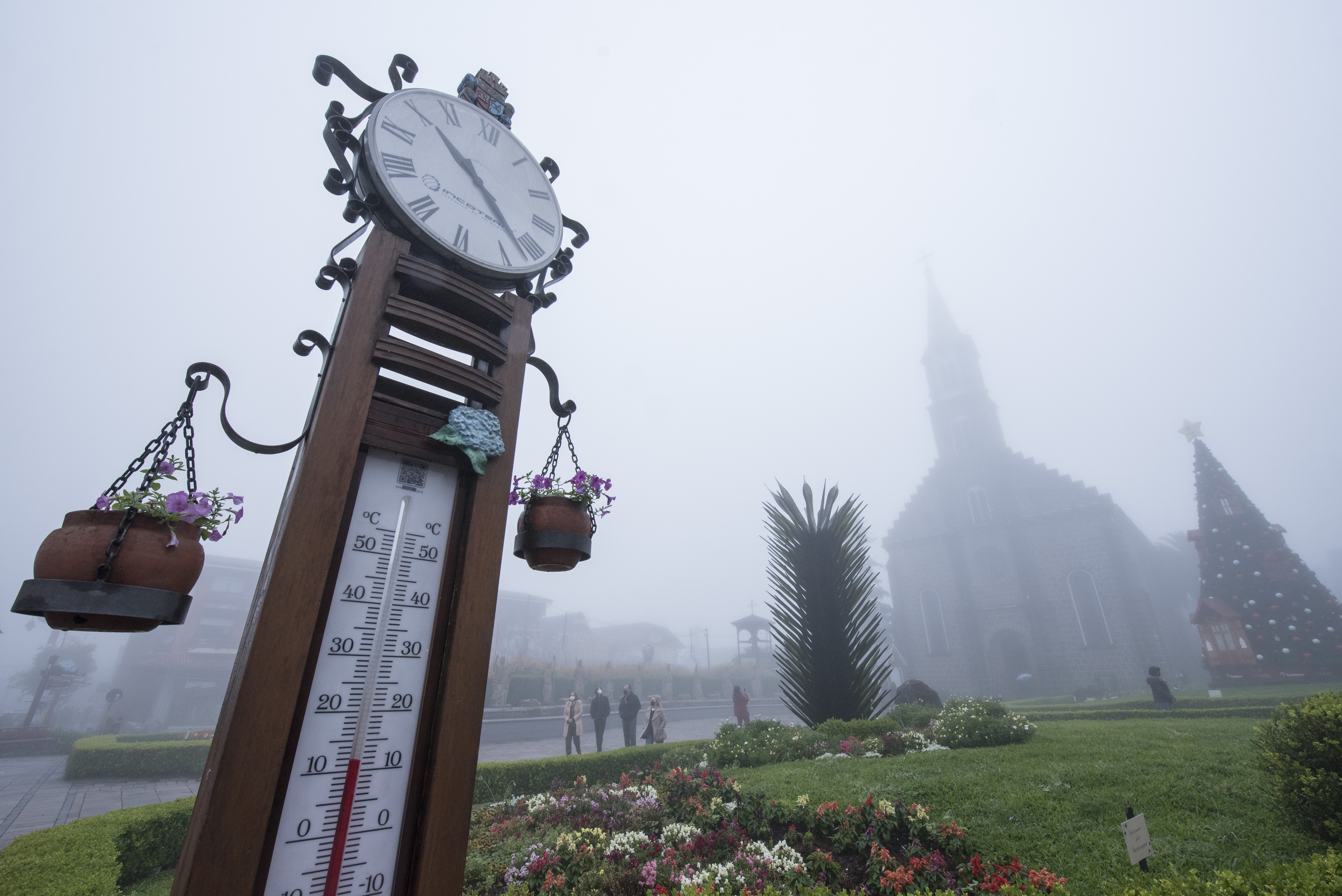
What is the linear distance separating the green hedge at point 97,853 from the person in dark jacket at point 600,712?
8356mm

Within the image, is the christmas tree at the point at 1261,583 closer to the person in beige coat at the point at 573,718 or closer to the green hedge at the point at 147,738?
the person in beige coat at the point at 573,718

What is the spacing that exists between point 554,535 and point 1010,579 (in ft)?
114

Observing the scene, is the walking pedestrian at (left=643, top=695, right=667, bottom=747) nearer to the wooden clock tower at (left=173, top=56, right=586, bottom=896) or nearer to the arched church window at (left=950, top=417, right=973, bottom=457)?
the wooden clock tower at (left=173, top=56, right=586, bottom=896)

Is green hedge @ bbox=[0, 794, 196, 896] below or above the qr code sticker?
below

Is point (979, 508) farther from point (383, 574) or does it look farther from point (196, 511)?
point (196, 511)

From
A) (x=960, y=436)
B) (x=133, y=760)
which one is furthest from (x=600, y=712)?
(x=960, y=436)

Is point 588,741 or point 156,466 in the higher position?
point 156,466

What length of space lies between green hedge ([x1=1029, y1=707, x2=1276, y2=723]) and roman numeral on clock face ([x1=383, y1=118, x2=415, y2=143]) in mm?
15565

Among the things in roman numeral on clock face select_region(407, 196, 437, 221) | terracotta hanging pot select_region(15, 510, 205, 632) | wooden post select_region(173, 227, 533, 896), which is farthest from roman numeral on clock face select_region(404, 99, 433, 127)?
terracotta hanging pot select_region(15, 510, 205, 632)

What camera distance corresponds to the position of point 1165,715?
14.1m

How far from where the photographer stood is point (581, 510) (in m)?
2.87

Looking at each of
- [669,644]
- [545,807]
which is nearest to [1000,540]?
[545,807]

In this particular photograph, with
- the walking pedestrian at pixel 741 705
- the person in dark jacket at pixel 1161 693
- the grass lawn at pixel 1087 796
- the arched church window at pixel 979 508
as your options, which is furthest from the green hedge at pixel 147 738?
the arched church window at pixel 979 508

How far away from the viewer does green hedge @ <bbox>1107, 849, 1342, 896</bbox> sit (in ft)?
8.53
